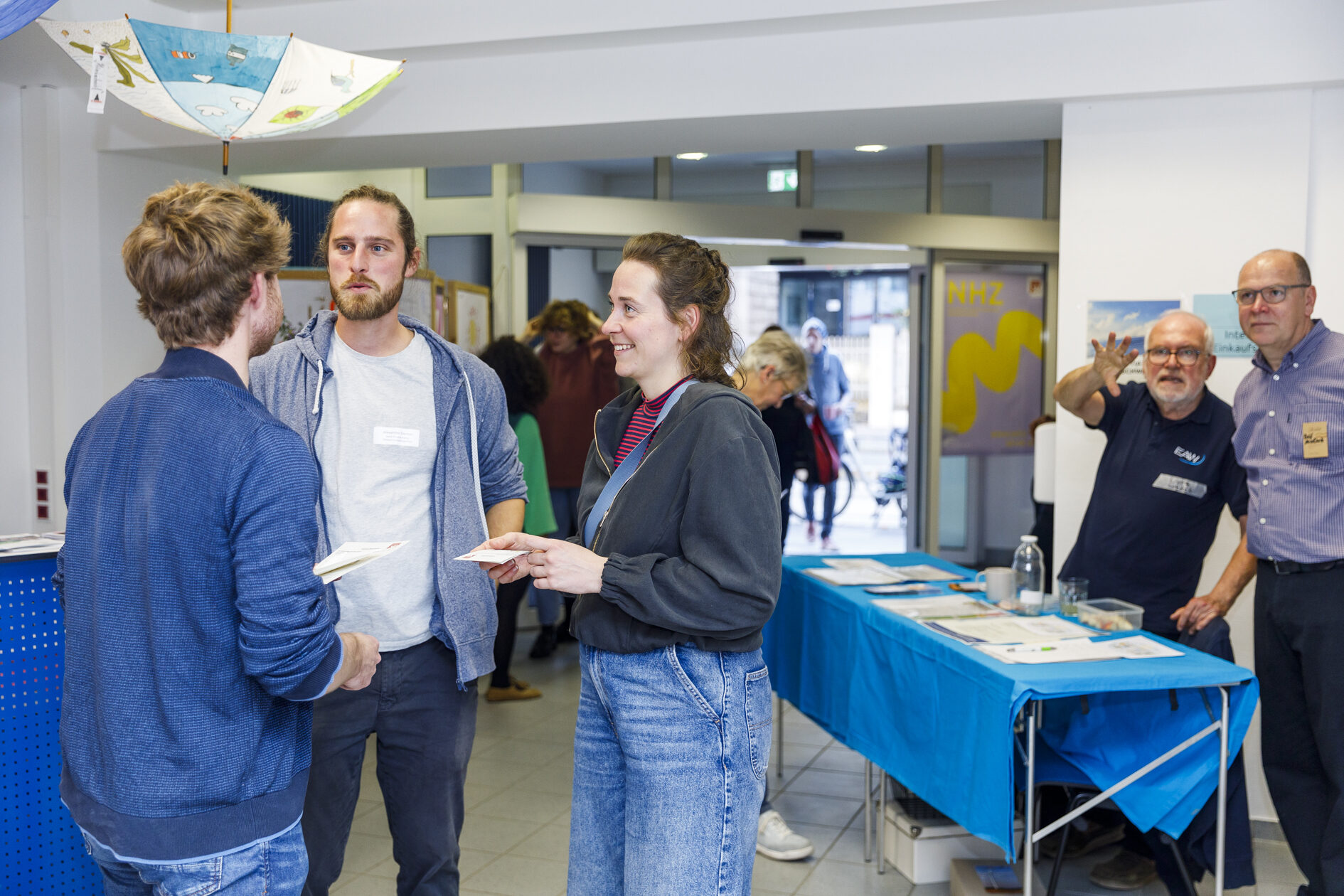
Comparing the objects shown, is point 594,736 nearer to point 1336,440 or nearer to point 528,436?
point 1336,440

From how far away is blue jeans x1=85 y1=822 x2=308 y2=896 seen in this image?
54.1 inches

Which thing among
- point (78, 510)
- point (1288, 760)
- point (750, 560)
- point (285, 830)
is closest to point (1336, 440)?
point (1288, 760)

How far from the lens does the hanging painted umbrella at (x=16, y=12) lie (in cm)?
220

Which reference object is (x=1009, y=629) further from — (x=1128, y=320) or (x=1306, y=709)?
(x=1128, y=320)

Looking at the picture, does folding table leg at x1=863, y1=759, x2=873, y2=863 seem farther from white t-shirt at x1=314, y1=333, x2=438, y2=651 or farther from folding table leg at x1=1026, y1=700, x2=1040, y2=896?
white t-shirt at x1=314, y1=333, x2=438, y2=651

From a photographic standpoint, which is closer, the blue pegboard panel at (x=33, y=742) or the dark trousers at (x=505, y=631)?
the blue pegboard panel at (x=33, y=742)

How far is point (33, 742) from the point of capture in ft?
8.41

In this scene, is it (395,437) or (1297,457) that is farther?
(1297,457)

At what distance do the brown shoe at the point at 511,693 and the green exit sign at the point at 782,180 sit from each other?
11.9ft

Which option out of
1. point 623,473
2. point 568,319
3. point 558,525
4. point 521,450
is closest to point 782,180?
point 568,319

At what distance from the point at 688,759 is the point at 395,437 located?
874 millimetres

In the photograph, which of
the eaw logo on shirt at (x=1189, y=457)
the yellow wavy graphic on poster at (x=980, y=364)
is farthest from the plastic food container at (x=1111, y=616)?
the yellow wavy graphic on poster at (x=980, y=364)

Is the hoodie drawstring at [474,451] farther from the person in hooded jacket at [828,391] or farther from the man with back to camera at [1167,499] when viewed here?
the person in hooded jacket at [828,391]

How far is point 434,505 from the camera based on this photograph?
2121 mm
